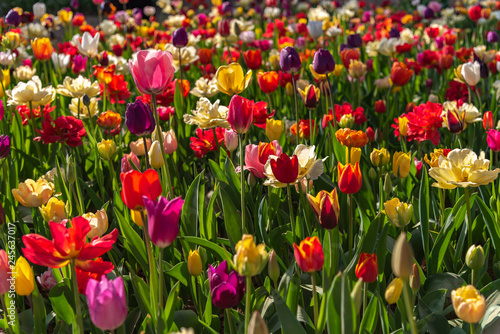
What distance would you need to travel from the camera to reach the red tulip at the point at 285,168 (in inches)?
51.7

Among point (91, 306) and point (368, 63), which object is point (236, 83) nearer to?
point (91, 306)

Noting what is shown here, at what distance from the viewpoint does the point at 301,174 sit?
146 cm

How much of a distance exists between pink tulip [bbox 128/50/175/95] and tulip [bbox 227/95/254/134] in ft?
0.64

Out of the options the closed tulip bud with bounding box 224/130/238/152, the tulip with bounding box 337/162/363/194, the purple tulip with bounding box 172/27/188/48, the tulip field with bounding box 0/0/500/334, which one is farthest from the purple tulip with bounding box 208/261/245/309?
the purple tulip with bounding box 172/27/188/48

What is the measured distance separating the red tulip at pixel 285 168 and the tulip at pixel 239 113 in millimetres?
179

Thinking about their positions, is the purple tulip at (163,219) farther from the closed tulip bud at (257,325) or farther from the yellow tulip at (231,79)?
the yellow tulip at (231,79)

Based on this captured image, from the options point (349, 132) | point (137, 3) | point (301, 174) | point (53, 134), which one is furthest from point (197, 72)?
point (137, 3)

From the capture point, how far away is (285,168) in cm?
131

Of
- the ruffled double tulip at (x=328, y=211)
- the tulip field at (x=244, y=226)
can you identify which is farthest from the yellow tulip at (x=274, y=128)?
the ruffled double tulip at (x=328, y=211)

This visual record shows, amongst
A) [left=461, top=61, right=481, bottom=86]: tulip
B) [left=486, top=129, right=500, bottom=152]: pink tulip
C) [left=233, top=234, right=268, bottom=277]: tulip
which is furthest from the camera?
[left=461, top=61, right=481, bottom=86]: tulip

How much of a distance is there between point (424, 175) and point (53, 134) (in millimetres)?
1333

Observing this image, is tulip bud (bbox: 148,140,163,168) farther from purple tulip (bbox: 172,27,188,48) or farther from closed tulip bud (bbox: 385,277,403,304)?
purple tulip (bbox: 172,27,188,48)

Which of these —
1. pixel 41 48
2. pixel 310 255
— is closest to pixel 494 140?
pixel 310 255

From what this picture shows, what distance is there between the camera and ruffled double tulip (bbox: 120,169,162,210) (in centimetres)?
110
